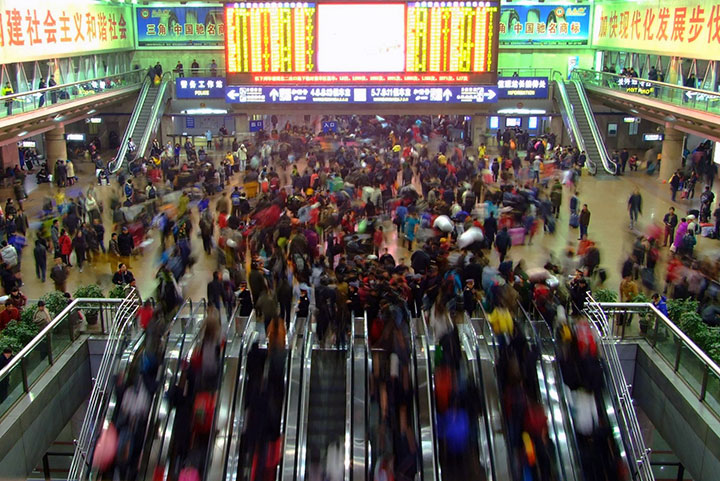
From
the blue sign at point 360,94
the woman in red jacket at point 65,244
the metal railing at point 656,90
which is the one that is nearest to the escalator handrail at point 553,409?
the woman in red jacket at point 65,244

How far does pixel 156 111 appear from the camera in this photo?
32.4 metres

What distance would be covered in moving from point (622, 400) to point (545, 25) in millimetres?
28247

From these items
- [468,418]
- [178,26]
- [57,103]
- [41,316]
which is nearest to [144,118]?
[57,103]

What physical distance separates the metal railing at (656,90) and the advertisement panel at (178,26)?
678 inches

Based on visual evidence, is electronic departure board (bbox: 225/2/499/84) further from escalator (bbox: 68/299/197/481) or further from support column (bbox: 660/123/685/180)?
escalator (bbox: 68/299/197/481)

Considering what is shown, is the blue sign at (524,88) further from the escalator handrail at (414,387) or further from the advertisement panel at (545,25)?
the escalator handrail at (414,387)

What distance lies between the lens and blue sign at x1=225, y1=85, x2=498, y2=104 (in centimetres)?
2712

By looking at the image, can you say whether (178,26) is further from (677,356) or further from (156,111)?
(677,356)

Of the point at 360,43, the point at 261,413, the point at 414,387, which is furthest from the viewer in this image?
the point at 360,43

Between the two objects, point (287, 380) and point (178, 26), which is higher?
point (178, 26)

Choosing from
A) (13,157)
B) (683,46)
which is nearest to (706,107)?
(683,46)

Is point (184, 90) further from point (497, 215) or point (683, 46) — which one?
point (683, 46)

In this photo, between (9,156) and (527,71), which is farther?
(527,71)

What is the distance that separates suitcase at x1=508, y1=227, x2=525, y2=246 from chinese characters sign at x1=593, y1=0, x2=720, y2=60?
1019 centimetres
